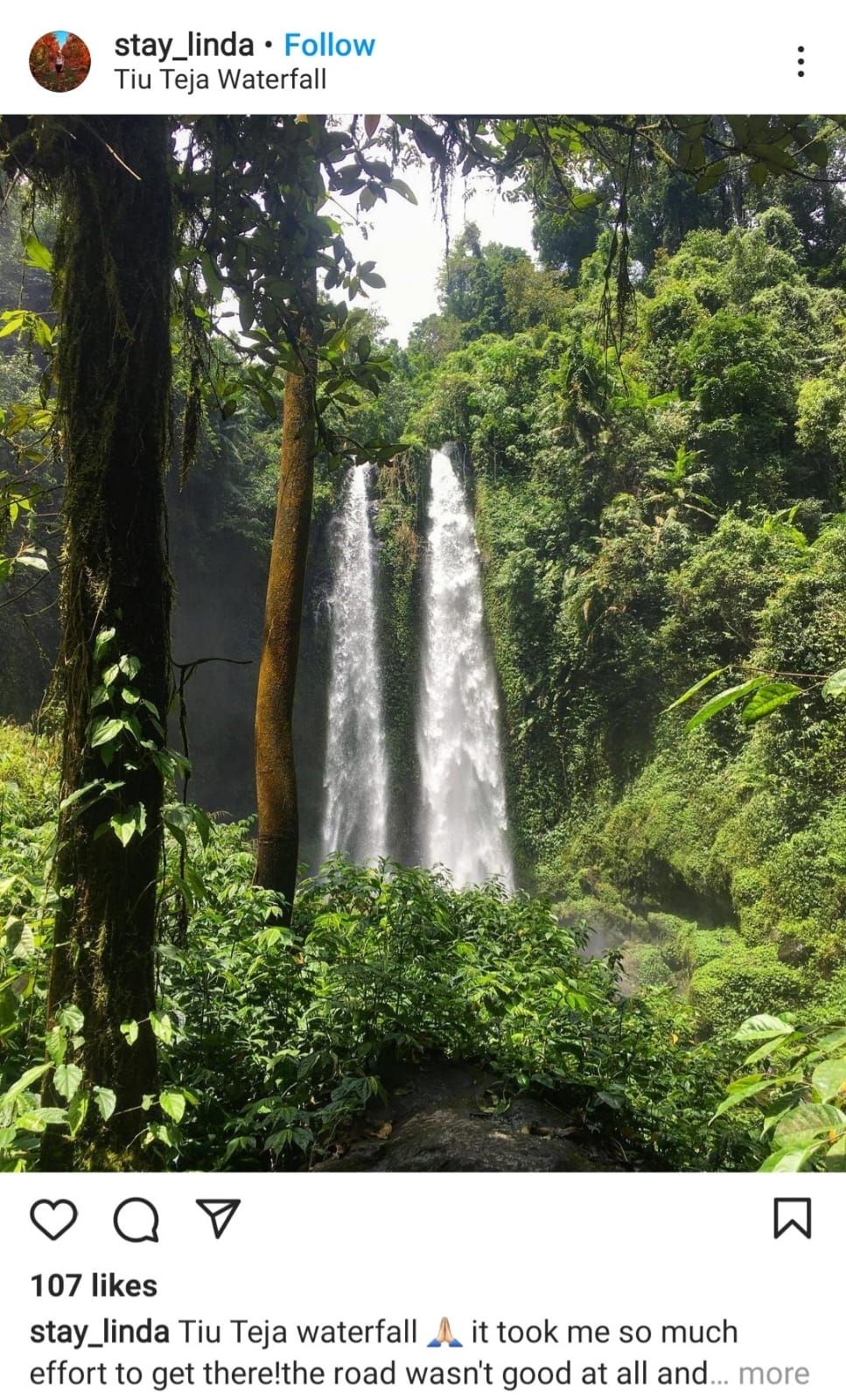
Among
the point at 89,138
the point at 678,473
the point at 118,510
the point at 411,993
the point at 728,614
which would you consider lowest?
the point at 411,993

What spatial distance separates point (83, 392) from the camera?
4.87 feet

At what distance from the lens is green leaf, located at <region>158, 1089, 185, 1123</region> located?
1.28 m

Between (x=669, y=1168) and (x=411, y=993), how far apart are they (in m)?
0.90

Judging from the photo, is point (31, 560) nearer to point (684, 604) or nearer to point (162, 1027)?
point (162, 1027)

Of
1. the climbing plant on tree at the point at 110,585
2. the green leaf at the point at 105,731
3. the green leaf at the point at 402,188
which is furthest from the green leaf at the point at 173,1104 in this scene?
the green leaf at the point at 402,188

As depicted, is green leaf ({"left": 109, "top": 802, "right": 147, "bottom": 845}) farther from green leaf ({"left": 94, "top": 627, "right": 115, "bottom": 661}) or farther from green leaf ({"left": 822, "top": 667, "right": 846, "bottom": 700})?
green leaf ({"left": 822, "top": 667, "right": 846, "bottom": 700})

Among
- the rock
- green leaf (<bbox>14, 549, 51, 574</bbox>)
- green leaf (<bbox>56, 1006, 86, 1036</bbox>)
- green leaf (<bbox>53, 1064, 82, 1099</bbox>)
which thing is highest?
green leaf (<bbox>14, 549, 51, 574</bbox>)

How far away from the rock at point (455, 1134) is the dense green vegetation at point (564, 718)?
0.25ft

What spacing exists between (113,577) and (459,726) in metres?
11.4
